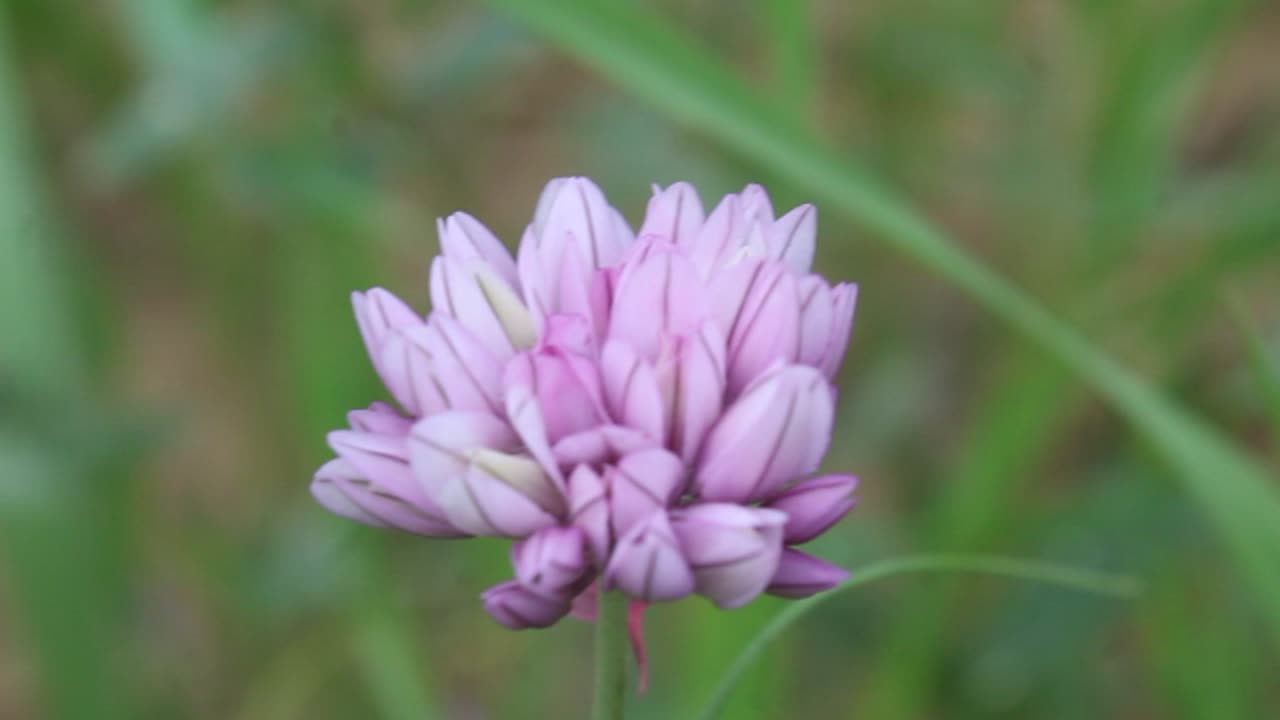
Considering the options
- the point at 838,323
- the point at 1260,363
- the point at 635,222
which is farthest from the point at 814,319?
the point at 635,222

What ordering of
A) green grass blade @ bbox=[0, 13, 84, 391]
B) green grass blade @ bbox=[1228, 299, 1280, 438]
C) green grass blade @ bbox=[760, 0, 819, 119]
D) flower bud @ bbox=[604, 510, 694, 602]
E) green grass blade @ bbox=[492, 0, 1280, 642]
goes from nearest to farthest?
flower bud @ bbox=[604, 510, 694, 602] < green grass blade @ bbox=[1228, 299, 1280, 438] < green grass blade @ bbox=[492, 0, 1280, 642] < green grass blade @ bbox=[760, 0, 819, 119] < green grass blade @ bbox=[0, 13, 84, 391]

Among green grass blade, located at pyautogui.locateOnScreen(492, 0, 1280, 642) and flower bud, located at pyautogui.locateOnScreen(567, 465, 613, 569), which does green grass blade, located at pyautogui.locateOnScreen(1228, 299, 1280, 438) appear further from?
flower bud, located at pyautogui.locateOnScreen(567, 465, 613, 569)

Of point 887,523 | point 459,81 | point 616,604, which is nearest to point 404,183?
point 459,81

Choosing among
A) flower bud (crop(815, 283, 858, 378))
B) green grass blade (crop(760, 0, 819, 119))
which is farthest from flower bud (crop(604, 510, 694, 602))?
green grass blade (crop(760, 0, 819, 119))

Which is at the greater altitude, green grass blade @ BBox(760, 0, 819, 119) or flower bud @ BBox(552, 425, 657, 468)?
green grass blade @ BBox(760, 0, 819, 119)

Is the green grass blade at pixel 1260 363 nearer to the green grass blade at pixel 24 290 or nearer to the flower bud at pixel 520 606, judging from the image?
the flower bud at pixel 520 606

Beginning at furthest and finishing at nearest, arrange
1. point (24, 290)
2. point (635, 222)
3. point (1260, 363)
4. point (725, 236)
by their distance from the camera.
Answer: point (635, 222)
point (24, 290)
point (1260, 363)
point (725, 236)

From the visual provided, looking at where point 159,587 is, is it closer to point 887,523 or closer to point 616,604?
point 887,523

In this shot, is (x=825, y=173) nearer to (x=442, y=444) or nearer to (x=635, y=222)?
(x=442, y=444)
